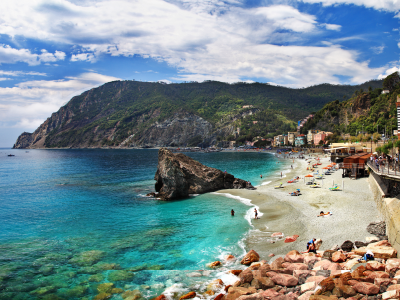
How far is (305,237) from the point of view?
64.8ft

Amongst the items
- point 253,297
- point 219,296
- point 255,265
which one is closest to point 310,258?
point 255,265

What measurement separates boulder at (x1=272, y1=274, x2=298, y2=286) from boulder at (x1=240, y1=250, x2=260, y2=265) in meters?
3.29

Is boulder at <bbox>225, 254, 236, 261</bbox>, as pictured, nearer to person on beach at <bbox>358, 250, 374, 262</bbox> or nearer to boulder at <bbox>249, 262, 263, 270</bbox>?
boulder at <bbox>249, 262, 263, 270</bbox>

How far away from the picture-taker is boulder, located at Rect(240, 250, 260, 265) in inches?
648

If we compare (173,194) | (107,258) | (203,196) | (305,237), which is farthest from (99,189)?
(305,237)

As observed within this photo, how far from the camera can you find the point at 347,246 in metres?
16.4

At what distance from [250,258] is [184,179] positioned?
22392 mm

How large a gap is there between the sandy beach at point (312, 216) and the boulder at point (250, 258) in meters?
0.98

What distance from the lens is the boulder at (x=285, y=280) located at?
504 inches

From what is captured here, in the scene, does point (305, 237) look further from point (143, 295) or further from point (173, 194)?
point (173, 194)

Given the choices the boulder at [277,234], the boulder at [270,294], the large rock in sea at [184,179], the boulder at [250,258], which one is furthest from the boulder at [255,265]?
the large rock in sea at [184,179]

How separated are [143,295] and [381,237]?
16569mm

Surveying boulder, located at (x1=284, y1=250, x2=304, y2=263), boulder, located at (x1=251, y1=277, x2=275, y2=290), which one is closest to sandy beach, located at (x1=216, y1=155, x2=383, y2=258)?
boulder, located at (x1=284, y1=250, x2=304, y2=263)

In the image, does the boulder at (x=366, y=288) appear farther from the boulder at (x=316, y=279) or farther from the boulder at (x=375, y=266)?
the boulder at (x=375, y=266)
